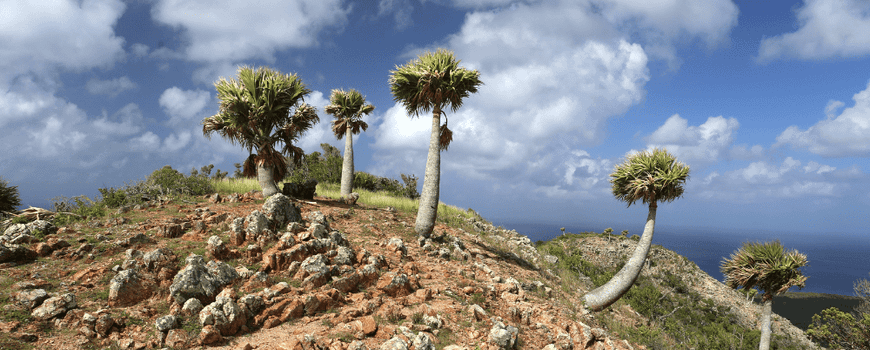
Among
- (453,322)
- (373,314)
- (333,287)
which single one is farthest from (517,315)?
(333,287)

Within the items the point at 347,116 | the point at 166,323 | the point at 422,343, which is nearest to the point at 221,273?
the point at 166,323

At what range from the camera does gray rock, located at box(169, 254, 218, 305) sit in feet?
19.9

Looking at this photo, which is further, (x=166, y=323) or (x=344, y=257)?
(x=344, y=257)

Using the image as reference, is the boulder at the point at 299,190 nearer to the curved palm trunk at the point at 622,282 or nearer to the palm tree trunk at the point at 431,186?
the palm tree trunk at the point at 431,186

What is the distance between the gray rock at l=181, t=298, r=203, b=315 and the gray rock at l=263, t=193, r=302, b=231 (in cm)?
386

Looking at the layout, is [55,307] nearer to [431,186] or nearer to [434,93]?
[431,186]

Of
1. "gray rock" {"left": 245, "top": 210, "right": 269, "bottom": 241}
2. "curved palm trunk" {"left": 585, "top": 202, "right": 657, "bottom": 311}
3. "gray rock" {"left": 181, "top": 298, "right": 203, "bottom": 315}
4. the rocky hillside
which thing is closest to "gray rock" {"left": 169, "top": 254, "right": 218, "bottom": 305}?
the rocky hillside

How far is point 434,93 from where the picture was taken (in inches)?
543

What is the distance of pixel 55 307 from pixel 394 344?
5320mm

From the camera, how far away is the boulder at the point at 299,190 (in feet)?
55.2

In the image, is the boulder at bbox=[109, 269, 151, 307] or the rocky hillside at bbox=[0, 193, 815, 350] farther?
the boulder at bbox=[109, 269, 151, 307]

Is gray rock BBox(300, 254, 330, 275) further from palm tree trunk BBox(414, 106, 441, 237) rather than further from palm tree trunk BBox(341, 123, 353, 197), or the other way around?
palm tree trunk BBox(341, 123, 353, 197)

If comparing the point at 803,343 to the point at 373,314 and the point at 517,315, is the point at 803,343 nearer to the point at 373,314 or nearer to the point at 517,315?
the point at 517,315

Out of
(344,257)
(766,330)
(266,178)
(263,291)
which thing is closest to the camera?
(263,291)
